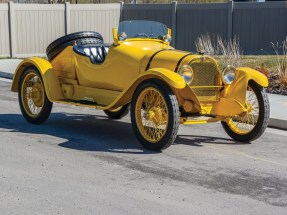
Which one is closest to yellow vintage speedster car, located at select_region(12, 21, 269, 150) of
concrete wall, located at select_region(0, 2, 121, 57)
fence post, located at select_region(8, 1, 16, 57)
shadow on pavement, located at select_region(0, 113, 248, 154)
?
shadow on pavement, located at select_region(0, 113, 248, 154)

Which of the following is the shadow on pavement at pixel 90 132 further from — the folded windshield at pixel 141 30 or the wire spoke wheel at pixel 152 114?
the folded windshield at pixel 141 30

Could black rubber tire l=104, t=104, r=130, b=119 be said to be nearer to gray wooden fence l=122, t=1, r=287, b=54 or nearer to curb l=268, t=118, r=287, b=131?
curb l=268, t=118, r=287, b=131

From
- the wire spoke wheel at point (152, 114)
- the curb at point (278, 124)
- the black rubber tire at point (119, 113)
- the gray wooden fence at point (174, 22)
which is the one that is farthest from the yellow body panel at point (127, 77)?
the gray wooden fence at point (174, 22)

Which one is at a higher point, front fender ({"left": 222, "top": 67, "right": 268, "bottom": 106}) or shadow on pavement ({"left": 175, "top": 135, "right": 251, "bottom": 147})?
front fender ({"left": 222, "top": 67, "right": 268, "bottom": 106})

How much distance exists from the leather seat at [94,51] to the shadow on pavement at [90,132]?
1108mm

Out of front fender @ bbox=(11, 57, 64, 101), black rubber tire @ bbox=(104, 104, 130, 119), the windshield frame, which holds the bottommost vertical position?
black rubber tire @ bbox=(104, 104, 130, 119)

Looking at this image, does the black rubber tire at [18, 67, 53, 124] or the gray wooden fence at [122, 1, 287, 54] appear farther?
the gray wooden fence at [122, 1, 287, 54]

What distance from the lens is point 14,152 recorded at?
793 cm

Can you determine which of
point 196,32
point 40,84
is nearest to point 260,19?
point 196,32

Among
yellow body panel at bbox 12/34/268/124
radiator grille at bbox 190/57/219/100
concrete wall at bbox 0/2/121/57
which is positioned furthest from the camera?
concrete wall at bbox 0/2/121/57

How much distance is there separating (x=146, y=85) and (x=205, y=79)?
2.99 ft

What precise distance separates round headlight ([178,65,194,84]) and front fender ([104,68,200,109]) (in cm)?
13

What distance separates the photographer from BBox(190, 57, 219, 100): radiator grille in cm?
829

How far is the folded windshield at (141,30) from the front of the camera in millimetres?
9461
